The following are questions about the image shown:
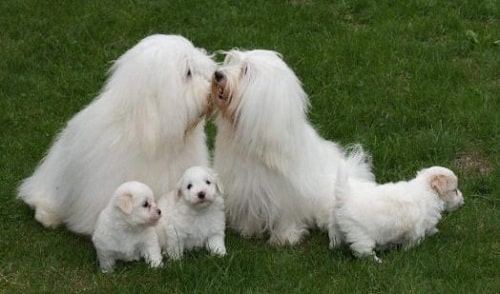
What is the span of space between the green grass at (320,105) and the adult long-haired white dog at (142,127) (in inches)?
20.4

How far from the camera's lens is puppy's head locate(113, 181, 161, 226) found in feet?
18.8

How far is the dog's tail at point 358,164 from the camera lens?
703 cm

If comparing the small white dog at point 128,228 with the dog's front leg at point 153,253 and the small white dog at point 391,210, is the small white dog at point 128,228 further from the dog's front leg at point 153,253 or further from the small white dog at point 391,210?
the small white dog at point 391,210

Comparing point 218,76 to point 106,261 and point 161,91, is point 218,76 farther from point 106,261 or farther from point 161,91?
point 106,261

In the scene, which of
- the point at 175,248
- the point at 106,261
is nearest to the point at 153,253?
the point at 175,248

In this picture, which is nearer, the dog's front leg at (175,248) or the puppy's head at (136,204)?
the puppy's head at (136,204)

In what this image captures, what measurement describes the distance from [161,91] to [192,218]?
864 millimetres

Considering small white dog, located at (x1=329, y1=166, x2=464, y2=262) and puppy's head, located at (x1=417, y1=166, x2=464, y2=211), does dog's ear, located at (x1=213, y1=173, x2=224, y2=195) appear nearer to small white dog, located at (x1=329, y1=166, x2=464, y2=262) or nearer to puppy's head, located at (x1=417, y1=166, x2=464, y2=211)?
small white dog, located at (x1=329, y1=166, x2=464, y2=262)

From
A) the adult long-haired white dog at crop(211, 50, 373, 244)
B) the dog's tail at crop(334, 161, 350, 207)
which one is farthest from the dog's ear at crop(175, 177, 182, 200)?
the dog's tail at crop(334, 161, 350, 207)

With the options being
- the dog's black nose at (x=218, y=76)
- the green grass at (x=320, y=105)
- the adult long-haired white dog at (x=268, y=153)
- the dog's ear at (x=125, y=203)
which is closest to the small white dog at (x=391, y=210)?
the green grass at (x=320, y=105)

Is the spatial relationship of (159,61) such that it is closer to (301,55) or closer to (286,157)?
(286,157)

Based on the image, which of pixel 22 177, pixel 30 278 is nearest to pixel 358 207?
pixel 30 278

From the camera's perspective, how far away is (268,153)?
20.6 ft

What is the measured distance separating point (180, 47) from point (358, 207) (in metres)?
1.59
